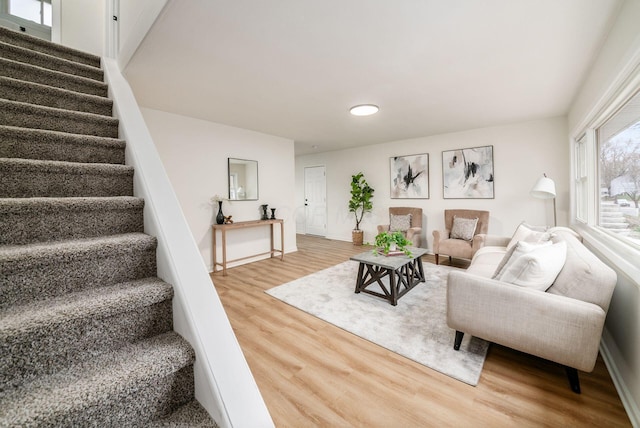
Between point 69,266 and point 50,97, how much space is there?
1.47 meters

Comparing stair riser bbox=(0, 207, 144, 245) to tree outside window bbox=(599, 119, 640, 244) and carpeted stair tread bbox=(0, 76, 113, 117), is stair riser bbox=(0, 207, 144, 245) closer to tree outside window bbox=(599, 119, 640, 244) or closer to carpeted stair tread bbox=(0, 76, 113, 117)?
carpeted stair tread bbox=(0, 76, 113, 117)

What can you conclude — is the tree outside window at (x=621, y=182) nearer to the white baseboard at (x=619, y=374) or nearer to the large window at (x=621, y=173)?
the large window at (x=621, y=173)

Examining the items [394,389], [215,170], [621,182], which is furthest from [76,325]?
[215,170]

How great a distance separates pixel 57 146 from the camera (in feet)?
→ 4.69

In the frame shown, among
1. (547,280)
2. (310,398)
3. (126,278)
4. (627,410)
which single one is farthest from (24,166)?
(627,410)

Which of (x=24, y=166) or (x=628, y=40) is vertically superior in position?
(x=628, y=40)

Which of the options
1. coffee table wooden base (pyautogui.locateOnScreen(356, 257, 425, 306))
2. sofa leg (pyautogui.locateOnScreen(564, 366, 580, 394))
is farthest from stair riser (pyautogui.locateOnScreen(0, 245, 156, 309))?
sofa leg (pyautogui.locateOnScreen(564, 366, 580, 394))

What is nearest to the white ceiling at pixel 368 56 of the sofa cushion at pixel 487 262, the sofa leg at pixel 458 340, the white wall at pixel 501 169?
the white wall at pixel 501 169

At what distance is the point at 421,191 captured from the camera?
5.27m

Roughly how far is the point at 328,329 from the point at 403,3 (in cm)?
251

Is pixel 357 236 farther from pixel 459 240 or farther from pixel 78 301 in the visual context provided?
pixel 78 301

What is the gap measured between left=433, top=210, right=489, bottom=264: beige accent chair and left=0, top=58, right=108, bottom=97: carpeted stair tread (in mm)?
4521

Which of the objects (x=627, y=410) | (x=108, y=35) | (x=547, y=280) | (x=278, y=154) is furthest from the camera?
(x=278, y=154)

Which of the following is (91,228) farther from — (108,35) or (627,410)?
(627,410)
